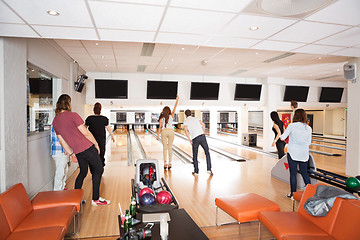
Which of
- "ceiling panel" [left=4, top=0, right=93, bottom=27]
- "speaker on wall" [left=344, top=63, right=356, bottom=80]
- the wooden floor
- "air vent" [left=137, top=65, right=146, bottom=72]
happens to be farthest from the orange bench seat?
"air vent" [left=137, top=65, right=146, bottom=72]

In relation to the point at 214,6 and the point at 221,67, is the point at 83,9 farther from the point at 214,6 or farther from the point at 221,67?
the point at 221,67

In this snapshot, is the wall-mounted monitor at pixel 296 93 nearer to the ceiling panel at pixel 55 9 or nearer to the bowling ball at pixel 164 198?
the bowling ball at pixel 164 198

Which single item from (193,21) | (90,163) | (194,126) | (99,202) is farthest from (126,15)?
(194,126)

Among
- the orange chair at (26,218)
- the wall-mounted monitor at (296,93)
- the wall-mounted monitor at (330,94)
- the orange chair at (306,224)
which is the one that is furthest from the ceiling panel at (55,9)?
the wall-mounted monitor at (330,94)

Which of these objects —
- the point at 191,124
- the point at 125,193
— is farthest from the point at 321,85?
the point at 125,193

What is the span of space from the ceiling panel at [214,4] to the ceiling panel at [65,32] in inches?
47.4

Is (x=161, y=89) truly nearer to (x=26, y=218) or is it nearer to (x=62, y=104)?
(x=62, y=104)

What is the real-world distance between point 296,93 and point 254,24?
7.17 meters

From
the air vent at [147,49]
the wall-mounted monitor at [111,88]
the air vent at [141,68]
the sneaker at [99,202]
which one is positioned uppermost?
the air vent at [147,49]

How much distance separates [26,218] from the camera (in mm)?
2314

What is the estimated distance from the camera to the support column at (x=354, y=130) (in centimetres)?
514

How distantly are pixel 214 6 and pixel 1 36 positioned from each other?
236 cm

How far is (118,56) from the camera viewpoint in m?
5.54

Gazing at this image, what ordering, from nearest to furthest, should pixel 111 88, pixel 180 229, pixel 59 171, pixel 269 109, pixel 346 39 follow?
pixel 180 229 < pixel 346 39 < pixel 59 171 < pixel 111 88 < pixel 269 109
